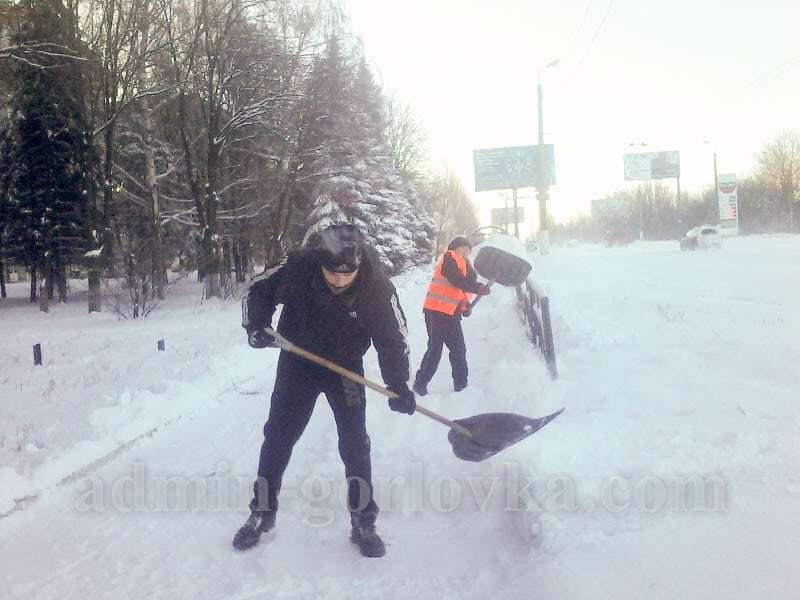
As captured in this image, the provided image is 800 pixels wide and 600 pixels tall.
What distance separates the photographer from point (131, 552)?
3.15 metres

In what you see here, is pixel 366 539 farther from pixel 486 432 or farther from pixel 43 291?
pixel 43 291

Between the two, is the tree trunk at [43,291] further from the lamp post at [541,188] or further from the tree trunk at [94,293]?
the lamp post at [541,188]

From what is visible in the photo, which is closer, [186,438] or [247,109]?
[186,438]

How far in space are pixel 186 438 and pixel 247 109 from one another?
47.6ft

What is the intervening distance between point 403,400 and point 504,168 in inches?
1257

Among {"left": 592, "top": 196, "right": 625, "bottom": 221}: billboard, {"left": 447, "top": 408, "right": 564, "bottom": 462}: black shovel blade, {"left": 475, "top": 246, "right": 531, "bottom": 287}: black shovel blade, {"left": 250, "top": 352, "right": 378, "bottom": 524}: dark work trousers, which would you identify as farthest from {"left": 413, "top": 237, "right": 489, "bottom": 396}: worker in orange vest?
{"left": 592, "top": 196, "right": 625, "bottom": 221}: billboard

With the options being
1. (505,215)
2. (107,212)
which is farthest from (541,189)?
(505,215)

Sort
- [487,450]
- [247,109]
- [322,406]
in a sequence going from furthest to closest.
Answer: [247,109] < [322,406] < [487,450]

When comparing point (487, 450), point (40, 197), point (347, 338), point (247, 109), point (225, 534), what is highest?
point (247, 109)

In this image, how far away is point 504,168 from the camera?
3369cm

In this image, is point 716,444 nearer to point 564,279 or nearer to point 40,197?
point 564,279

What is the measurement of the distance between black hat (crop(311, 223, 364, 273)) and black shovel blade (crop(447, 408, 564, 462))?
4.53ft

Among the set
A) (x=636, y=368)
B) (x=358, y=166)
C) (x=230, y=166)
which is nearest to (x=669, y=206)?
(x=358, y=166)

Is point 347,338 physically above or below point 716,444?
above
